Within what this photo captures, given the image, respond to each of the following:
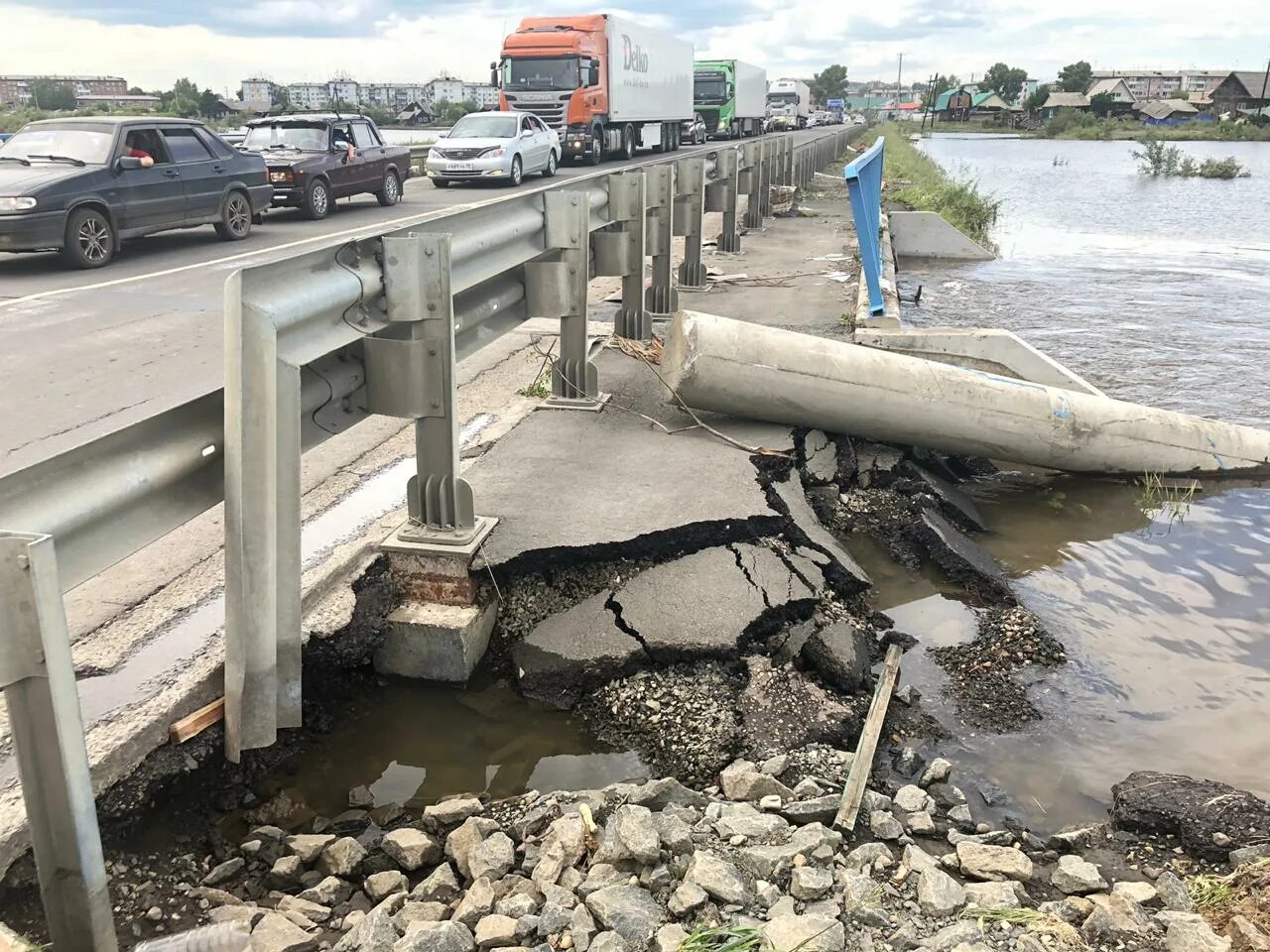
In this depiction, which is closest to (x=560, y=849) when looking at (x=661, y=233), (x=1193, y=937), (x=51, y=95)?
(x=1193, y=937)

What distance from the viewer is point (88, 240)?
476 inches

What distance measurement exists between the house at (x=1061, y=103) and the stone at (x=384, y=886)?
436 feet

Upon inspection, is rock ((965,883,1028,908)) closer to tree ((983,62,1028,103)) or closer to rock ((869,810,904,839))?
rock ((869,810,904,839))

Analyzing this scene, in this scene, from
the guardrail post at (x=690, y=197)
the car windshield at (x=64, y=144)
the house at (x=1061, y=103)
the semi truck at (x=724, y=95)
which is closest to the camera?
the guardrail post at (x=690, y=197)

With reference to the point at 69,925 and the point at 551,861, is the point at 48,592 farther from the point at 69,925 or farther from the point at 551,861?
the point at 551,861

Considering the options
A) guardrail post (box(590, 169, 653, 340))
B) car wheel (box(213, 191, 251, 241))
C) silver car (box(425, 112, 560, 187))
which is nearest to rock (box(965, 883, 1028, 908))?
guardrail post (box(590, 169, 653, 340))

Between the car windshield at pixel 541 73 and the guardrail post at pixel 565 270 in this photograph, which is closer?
the guardrail post at pixel 565 270

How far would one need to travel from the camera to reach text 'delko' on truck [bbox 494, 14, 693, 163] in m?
28.6

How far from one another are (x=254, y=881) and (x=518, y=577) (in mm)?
1654

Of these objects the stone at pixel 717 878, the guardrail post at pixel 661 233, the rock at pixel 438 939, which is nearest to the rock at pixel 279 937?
the rock at pixel 438 939

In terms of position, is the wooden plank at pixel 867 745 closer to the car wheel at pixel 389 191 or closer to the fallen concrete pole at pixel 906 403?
the fallen concrete pole at pixel 906 403

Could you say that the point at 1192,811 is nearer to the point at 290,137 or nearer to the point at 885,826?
the point at 885,826

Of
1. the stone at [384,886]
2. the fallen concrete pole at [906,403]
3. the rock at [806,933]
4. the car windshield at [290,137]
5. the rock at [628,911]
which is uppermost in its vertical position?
the car windshield at [290,137]

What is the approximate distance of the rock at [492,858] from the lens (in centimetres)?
280
